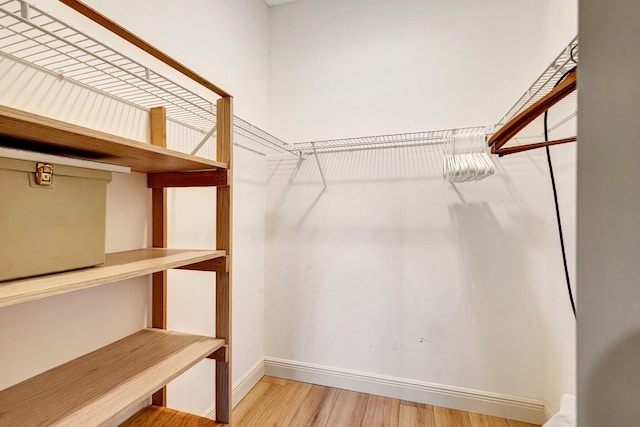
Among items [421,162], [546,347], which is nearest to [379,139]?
[421,162]

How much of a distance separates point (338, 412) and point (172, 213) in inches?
54.9

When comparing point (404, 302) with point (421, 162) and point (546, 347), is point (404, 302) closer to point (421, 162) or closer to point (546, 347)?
point (546, 347)

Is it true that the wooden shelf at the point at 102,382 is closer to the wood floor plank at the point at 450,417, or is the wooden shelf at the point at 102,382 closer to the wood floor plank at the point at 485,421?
the wood floor plank at the point at 450,417

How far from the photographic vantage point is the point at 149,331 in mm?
1045

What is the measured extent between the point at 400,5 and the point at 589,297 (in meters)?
1.97

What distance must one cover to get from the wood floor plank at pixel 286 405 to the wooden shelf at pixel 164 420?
2.05 ft

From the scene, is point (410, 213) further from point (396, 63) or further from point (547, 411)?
point (547, 411)

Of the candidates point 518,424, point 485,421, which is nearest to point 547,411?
point 518,424

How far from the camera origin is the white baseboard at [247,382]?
1593mm

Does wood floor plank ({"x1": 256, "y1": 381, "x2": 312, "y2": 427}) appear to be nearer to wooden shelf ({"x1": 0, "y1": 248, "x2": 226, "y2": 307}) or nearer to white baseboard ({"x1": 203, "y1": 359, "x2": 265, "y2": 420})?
white baseboard ({"x1": 203, "y1": 359, "x2": 265, "y2": 420})

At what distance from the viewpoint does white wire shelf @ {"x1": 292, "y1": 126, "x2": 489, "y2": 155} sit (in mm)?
1512

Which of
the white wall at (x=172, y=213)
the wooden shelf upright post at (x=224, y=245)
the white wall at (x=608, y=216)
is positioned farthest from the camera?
the wooden shelf upright post at (x=224, y=245)

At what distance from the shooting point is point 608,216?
285mm

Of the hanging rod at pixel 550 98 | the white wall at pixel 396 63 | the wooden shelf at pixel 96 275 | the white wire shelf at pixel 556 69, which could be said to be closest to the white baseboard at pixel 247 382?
the wooden shelf at pixel 96 275
